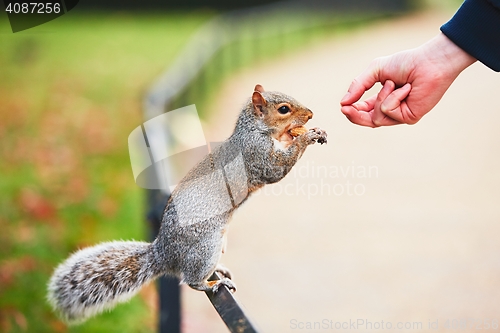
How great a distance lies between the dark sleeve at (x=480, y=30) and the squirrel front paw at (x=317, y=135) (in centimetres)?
30

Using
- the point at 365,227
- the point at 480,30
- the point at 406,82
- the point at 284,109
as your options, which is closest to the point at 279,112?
the point at 284,109

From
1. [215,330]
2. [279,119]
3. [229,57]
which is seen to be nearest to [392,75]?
[279,119]

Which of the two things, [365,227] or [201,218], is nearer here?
[201,218]

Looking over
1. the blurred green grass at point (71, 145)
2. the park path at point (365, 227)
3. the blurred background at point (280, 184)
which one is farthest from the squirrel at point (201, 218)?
the blurred green grass at point (71, 145)

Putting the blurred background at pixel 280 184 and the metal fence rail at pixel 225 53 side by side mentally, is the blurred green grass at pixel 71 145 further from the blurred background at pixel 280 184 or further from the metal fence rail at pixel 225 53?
the metal fence rail at pixel 225 53

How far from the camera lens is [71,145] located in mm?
3543

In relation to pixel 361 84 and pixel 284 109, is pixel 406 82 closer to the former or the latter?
pixel 361 84

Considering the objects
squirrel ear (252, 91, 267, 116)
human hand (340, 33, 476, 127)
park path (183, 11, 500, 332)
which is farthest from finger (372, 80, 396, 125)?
park path (183, 11, 500, 332)

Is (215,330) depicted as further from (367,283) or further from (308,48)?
(308,48)

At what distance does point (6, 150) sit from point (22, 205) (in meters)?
0.70

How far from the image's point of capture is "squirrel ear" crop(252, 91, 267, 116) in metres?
1.05

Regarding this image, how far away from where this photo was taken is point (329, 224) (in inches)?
118

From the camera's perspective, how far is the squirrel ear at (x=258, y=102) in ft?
3.45

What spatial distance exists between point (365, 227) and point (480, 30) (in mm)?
2049
